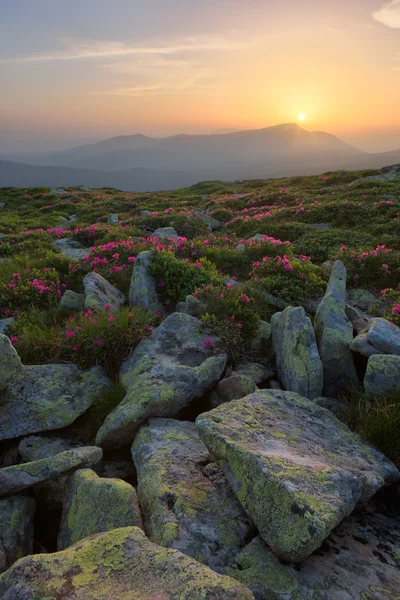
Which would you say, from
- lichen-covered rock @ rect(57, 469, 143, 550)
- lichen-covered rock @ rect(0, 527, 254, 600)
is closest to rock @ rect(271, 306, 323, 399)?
lichen-covered rock @ rect(57, 469, 143, 550)

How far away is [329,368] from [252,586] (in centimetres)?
449

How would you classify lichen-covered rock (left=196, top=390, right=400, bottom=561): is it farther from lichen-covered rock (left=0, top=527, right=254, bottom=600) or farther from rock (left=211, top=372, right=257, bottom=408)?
lichen-covered rock (left=0, top=527, right=254, bottom=600)

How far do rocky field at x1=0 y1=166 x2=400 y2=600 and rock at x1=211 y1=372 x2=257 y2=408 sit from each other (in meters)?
0.03

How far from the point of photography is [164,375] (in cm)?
660

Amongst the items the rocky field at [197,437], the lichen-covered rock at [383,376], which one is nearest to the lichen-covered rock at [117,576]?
the rocky field at [197,437]

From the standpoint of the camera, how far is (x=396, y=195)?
85.7 feet

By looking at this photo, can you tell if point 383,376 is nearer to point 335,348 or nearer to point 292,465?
point 335,348

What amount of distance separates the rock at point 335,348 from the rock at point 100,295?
16.2ft

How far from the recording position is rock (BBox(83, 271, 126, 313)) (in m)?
9.39

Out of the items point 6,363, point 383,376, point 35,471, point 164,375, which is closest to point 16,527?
point 35,471

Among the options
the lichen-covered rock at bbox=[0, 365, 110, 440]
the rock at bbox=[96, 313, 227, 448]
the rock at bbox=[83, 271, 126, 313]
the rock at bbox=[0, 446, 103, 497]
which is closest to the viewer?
the rock at bbox=[0, 446, 103, 497]

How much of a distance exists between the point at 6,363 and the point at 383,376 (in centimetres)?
625

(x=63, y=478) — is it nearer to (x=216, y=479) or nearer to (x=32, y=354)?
(x=216, y=479)

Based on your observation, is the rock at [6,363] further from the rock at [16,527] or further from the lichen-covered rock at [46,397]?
the rock at [16,527]
